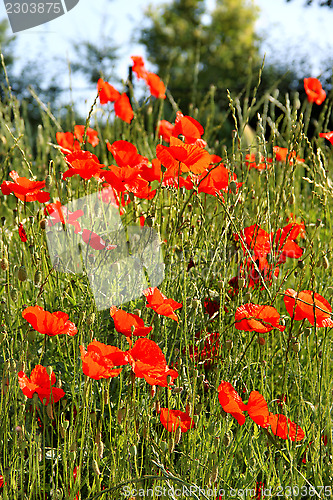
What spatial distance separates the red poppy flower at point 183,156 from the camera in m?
1.35

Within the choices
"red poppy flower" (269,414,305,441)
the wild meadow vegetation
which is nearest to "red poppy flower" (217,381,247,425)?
the wild meadow vegetation

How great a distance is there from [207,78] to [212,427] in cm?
1406

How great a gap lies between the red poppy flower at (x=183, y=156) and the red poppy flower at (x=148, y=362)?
493mm

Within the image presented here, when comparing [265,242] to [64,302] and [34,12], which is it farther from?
[34,12]

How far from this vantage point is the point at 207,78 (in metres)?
14.3

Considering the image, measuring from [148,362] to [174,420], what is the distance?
18cm

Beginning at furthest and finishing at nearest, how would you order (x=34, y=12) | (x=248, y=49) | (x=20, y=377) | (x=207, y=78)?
(x=248, y=49), (x=207, y=78), (x=34, y=12), (x=20, y=377)

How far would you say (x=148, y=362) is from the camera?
111 cm

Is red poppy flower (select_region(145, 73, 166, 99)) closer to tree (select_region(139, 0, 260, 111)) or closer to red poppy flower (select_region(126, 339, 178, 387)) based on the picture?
red poppy flower (select_region(126, 339, 178, 387))

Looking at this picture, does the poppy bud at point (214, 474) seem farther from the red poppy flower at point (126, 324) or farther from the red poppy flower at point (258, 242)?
the red poppy flower at point (258, 242)

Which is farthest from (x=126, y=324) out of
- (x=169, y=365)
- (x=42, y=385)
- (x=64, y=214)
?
(x=64, y=214)

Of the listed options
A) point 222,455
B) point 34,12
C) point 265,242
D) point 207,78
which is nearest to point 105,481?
point 222,455

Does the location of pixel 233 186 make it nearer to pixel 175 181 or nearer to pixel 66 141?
pixel 175 181

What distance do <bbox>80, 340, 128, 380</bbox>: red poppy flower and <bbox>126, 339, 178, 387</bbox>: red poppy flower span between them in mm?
29
